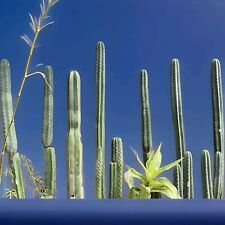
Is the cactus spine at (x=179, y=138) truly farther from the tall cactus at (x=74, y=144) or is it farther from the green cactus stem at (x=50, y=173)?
the green cactus stem at (x=50, y=173)

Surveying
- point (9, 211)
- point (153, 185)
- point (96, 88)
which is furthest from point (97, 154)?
point (9, 211)

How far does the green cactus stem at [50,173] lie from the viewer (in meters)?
4.23

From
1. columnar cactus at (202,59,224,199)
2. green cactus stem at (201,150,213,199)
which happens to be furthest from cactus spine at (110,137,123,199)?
columnar cactus at (202,59,224,199)

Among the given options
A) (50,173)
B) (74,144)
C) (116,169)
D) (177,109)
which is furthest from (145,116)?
(50,173)

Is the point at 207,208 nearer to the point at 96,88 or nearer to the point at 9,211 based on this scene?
the point at 9,211

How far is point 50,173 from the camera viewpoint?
4.27 m

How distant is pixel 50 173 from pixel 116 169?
50cm

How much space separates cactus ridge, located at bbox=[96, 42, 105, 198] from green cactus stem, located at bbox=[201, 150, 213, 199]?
2.60ft

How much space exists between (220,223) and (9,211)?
1.22ft

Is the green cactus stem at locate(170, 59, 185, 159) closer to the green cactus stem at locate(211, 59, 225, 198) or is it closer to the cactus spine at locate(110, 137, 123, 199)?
the green cactus stem at locate(211, 59, 225, 198)

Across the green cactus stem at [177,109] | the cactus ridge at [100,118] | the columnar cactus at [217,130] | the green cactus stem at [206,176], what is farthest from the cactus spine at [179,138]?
the cactus ridge at [100,118]

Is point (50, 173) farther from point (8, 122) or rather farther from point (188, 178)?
point (188, 178)

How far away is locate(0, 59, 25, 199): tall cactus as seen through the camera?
A: 4.15 metres

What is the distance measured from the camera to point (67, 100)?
4434mm
